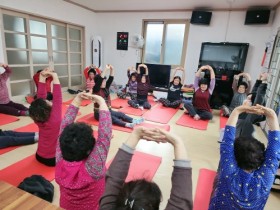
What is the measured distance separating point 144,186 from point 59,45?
5829 mm

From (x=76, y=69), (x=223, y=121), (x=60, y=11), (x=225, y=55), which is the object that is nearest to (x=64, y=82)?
(x=76, y=69)

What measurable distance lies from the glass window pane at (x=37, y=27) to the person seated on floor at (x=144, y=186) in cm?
507

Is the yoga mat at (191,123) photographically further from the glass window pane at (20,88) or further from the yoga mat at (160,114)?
the glass window pane at (20,88)

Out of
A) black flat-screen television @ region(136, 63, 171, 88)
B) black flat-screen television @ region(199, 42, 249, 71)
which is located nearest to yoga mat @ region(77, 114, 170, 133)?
black flat-screen television @ region(136, 63, 171, 88)

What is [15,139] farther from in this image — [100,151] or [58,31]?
[58,31]

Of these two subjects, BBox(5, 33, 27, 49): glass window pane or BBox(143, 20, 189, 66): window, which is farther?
BBox(143, 20, 189, 66): window

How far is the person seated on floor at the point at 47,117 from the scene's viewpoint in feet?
6.20

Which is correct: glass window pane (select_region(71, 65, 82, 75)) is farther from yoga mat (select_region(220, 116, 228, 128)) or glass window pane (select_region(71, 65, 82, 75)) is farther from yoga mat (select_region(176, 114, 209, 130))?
yoga mat (select_region(220, 116, 228, 128))

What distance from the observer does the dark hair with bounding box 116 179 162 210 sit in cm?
56

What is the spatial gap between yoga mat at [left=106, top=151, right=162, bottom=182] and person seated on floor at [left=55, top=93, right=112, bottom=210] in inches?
41.7

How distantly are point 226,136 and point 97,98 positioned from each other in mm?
787

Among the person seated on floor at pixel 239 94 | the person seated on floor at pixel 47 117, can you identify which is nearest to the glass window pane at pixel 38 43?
the person seated on floor at pixel 47 117

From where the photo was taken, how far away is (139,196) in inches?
22.5

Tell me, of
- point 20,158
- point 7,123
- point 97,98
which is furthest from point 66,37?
point 97,98
